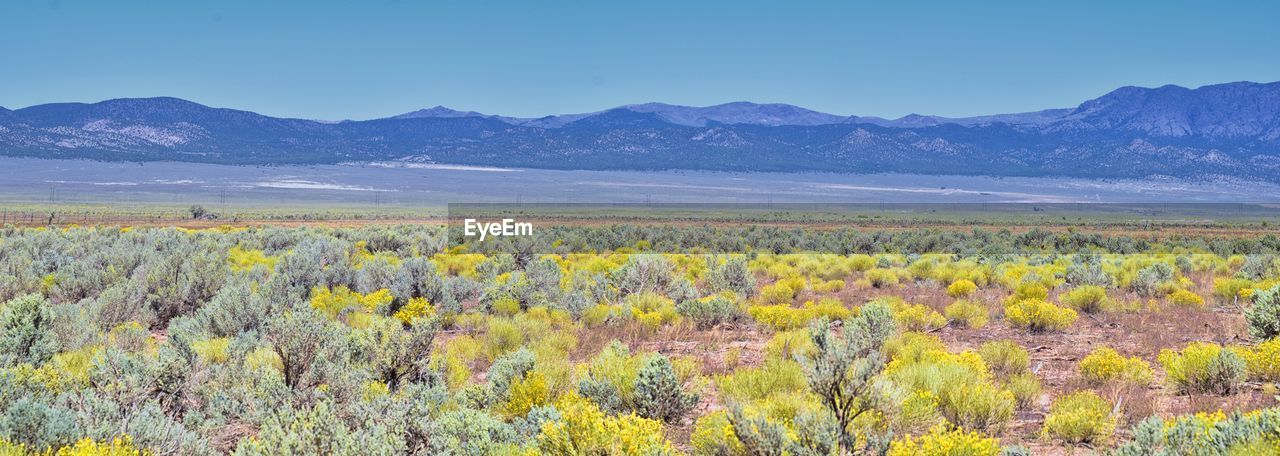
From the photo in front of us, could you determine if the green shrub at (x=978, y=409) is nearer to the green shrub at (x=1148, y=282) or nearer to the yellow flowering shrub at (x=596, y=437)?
the yellow flowering shrub at (x=596, y=437)

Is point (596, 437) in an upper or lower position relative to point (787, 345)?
upper

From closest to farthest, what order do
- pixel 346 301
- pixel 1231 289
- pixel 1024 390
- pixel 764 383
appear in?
pixel 764 383 < pixel 1024 390 < pixel 346 301 < pixel 1231 289

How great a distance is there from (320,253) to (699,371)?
44.0 feet

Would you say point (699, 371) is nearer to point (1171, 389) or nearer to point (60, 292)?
point (1171, 389)

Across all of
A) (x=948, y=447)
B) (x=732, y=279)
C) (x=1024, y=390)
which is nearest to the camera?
(x=948, y=447)

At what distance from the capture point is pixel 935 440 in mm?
4816

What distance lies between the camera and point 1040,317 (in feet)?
35.3

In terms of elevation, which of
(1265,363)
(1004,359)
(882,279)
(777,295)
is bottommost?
(882,279)

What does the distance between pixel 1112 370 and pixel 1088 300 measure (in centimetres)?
563

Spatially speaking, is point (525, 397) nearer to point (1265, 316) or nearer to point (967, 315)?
point (967, 315)

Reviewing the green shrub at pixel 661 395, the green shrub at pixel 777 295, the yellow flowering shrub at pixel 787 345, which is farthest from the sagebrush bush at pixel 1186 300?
the green shrub at pixel 661 395

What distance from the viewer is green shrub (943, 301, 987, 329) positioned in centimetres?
1125

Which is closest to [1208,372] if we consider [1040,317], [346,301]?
[1040,317]

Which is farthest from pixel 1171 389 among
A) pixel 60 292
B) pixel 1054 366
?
pixel 60 292
